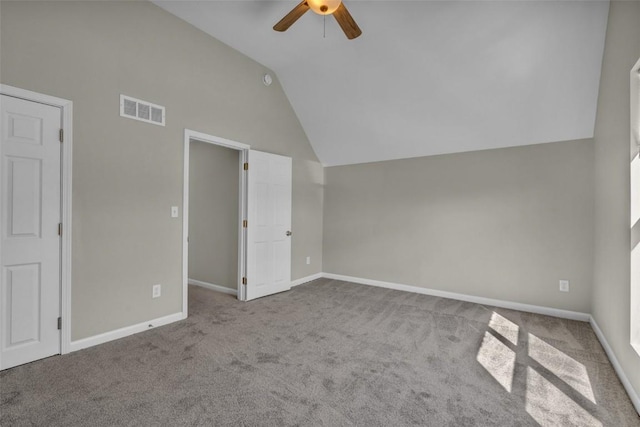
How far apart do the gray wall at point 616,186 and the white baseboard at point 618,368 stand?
1.8 inches

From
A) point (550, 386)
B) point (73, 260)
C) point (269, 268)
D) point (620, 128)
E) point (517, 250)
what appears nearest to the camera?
point (550, 386)

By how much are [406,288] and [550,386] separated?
2.55 meters

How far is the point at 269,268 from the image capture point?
431 centimetres

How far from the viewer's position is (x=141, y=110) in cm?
294

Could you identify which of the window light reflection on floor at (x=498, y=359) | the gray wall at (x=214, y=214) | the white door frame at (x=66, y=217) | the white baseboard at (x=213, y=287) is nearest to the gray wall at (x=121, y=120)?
the white door frame at (x=66, y=217)

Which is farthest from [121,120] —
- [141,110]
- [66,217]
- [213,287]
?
[213,287]

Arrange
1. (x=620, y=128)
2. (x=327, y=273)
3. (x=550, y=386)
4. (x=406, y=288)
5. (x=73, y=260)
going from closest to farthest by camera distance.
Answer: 1. (x=550, y=386)
2. (x=620, y=128)
3. (x=73, y=260)
4. (x=406, y=288)
5. (x=327, y=273)

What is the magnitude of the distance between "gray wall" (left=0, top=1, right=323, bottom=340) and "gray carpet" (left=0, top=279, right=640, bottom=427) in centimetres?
58

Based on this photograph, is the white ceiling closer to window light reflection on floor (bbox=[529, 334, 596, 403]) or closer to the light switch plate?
the light switch plate

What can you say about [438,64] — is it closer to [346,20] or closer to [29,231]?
[346,20]

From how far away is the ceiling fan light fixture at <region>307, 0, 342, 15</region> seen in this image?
2203 mm

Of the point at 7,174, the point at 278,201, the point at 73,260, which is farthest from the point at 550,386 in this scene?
the point at 7,174

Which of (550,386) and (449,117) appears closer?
(550,386)

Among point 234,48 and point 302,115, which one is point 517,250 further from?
point 234,48
